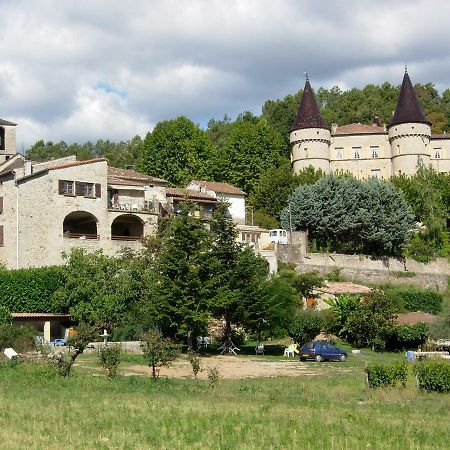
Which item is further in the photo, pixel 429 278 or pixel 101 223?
pixel 429 278

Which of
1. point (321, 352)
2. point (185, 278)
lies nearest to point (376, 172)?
point (185, 278)

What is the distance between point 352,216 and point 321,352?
91.9ft

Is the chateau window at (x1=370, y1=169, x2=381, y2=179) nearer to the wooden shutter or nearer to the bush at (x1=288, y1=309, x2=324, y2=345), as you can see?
the bush at (x1=288, y1=309, x2=324, y2=345)

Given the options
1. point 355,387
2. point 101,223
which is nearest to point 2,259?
point 101,223

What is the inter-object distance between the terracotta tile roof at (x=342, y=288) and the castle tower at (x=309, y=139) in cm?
3089

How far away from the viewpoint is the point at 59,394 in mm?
22172

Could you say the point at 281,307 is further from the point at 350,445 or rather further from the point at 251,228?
the point at 350,445

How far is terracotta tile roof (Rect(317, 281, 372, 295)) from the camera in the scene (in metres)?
57.0

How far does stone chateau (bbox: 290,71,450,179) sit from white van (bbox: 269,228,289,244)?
23798 millimetres

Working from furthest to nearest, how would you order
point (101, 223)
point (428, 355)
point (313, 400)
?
1. point (101, 223)
2. point (428, 355)
3. point (313, 400)

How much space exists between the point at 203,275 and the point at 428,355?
13.2 m

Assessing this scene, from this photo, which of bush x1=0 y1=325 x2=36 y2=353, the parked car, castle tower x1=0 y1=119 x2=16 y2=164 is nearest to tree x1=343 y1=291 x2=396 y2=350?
the parked car

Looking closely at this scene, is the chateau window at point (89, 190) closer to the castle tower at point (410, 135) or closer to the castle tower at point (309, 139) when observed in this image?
the castle tower at point (309, 139)

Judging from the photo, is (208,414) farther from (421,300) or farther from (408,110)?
(408,110)
